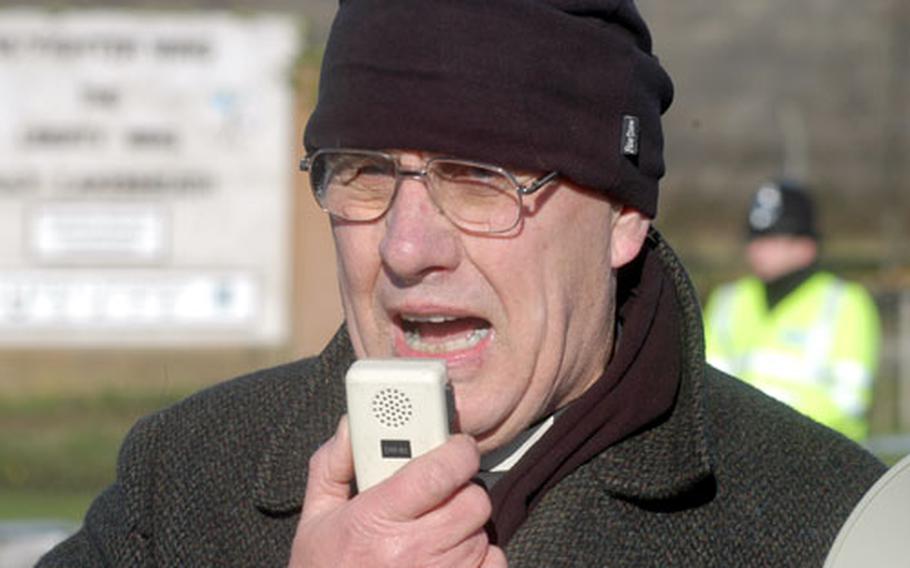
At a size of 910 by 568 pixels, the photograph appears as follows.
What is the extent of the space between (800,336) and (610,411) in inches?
193

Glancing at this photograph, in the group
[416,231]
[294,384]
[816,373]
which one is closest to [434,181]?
[416,231]

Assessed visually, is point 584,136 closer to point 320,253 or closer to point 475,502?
point 475,502

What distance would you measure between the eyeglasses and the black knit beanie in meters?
0.02

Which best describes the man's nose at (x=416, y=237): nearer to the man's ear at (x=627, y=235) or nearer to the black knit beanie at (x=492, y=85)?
the black knit beanie at (x=492, y=85)

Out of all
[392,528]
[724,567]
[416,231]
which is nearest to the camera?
[392,528]

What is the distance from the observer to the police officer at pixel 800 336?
7.06m

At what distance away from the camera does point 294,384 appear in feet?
8.91

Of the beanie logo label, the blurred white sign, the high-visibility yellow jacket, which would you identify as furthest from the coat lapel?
the blurred white sign

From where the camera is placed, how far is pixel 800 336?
7.17 m

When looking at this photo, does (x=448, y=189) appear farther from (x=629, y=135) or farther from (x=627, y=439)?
(x=627, y=439)

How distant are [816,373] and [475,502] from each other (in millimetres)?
5263

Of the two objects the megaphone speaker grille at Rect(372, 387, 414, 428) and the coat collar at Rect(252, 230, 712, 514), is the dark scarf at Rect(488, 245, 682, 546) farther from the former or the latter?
the megaphone speaker grille at Rect(372, 387, 414, 428)

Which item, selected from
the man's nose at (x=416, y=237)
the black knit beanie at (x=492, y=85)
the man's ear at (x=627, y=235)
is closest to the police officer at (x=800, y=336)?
the man's ear at (x=627, y=235)

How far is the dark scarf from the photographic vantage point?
236 centimetres
